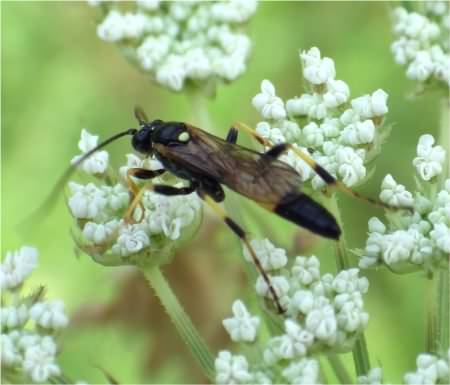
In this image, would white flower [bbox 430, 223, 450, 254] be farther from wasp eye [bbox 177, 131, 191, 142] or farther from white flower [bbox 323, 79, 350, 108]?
wasp eye [bbox 177, 131, 191, 142]

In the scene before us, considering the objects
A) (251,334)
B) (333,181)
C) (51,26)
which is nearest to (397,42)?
(333,181)

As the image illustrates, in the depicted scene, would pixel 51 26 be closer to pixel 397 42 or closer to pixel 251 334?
pixel 397 42

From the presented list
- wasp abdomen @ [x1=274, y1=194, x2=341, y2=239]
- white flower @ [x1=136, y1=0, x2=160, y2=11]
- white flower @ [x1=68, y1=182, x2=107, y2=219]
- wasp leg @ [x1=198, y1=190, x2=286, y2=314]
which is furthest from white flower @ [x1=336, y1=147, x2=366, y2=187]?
white flower @ [x1=136, y1=0, x2=160, y2=11]

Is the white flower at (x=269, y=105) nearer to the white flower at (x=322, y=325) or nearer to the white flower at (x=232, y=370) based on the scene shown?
the white flower at (x=322, y=325)

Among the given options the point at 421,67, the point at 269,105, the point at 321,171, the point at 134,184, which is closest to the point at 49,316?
the point at 134,184

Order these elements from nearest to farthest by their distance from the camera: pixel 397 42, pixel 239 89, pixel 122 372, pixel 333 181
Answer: pixel 333 181 → pixel 397 42 → pixel 122 372 → pixel 239 89

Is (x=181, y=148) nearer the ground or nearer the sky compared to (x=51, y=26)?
nearer the ground

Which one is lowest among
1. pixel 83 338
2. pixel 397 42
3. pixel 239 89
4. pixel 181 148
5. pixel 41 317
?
pixel 41 317

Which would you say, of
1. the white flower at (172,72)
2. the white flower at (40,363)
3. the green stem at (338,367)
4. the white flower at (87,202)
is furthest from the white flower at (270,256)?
the white flower at (172,72)

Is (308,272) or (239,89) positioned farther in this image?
(239,89)
